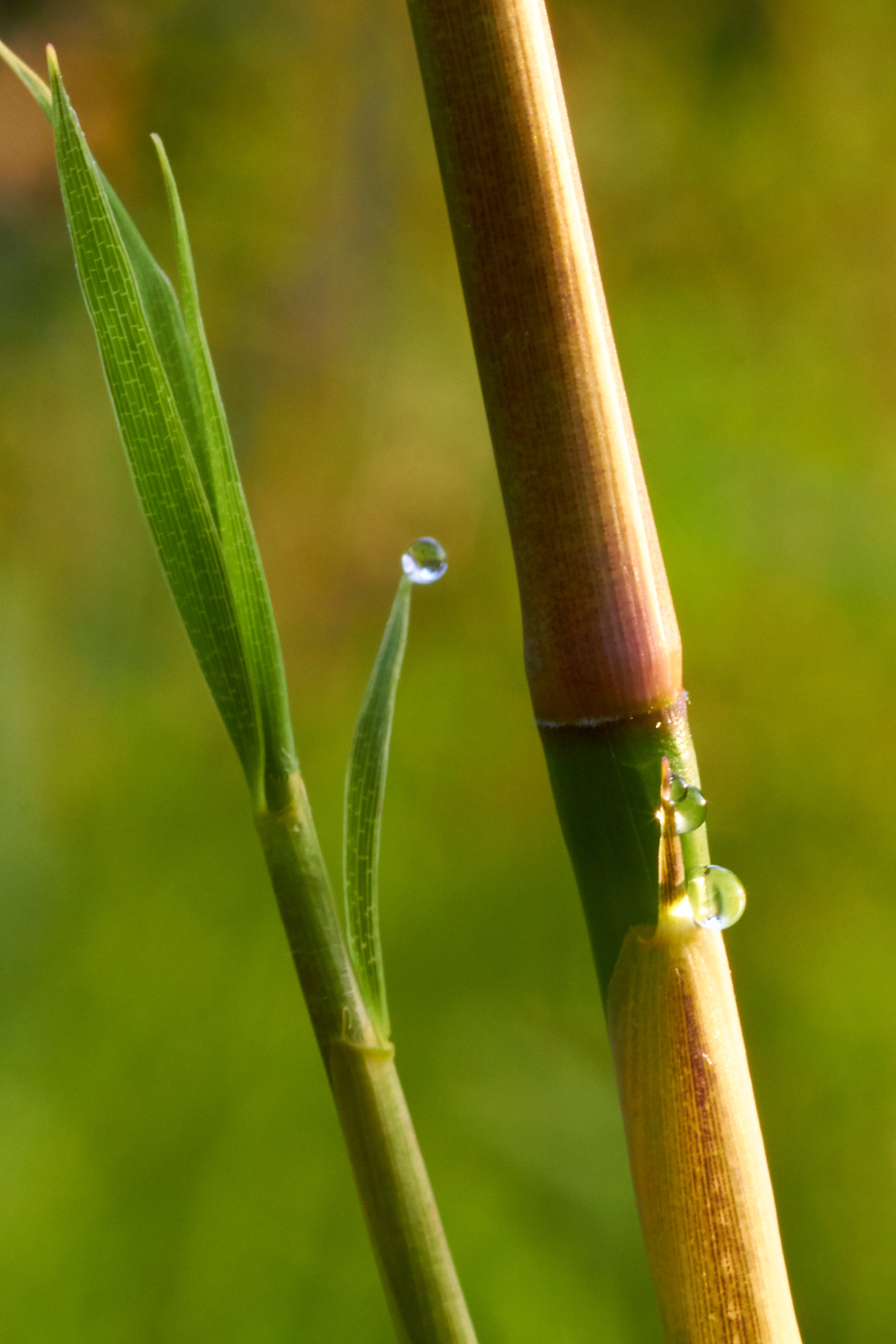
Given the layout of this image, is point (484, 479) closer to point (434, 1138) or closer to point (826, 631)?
point (826, 631)

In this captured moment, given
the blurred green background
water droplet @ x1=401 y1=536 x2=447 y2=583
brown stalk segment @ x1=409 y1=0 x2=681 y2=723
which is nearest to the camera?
brown stalk segment @ x1=409 y1=0 x2=681 y2=723

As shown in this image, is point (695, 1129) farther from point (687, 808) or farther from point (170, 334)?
point (170, 334)

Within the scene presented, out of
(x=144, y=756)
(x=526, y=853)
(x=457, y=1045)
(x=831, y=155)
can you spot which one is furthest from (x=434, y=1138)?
(x=831, y=155)

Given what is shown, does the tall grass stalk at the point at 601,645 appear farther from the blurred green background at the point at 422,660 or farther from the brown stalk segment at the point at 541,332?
the blurred green background at the point at 422,660

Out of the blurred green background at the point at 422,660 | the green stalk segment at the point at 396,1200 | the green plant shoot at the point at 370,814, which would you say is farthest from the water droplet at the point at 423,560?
the blurred green background at the point at 422,660

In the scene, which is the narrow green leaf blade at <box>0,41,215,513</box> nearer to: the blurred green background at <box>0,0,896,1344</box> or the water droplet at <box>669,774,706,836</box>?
the water droplet at <box>669,774,706,836</box>

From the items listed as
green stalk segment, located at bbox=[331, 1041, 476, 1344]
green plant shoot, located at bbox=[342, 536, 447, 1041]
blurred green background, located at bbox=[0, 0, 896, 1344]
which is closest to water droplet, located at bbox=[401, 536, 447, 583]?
green plant shoot, located at bbox=[342, 536, 447, 1041]
